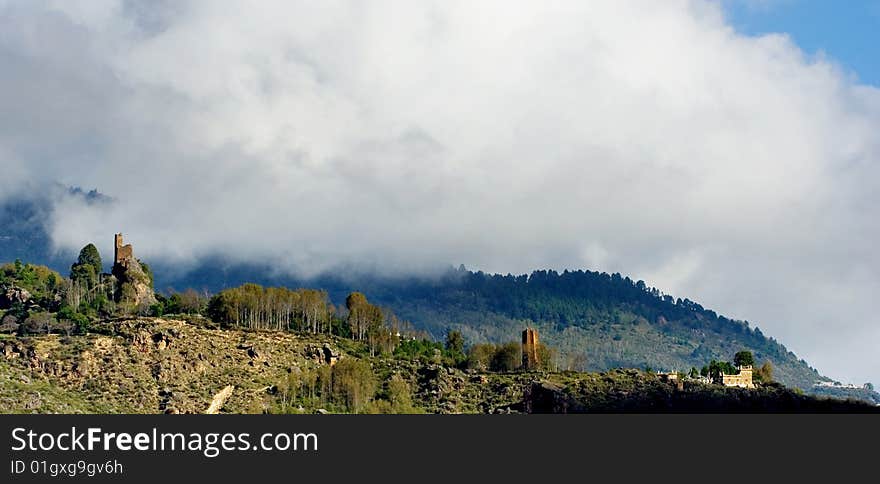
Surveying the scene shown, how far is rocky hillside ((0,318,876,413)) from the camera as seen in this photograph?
159750 mm

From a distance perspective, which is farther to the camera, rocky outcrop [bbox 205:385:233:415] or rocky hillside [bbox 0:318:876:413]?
rocky outcrop [bbox 205:385:233:415]

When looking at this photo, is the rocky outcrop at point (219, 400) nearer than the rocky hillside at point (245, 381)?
No

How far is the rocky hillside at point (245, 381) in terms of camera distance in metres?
160

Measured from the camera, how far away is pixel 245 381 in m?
172

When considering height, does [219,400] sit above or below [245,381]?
below
